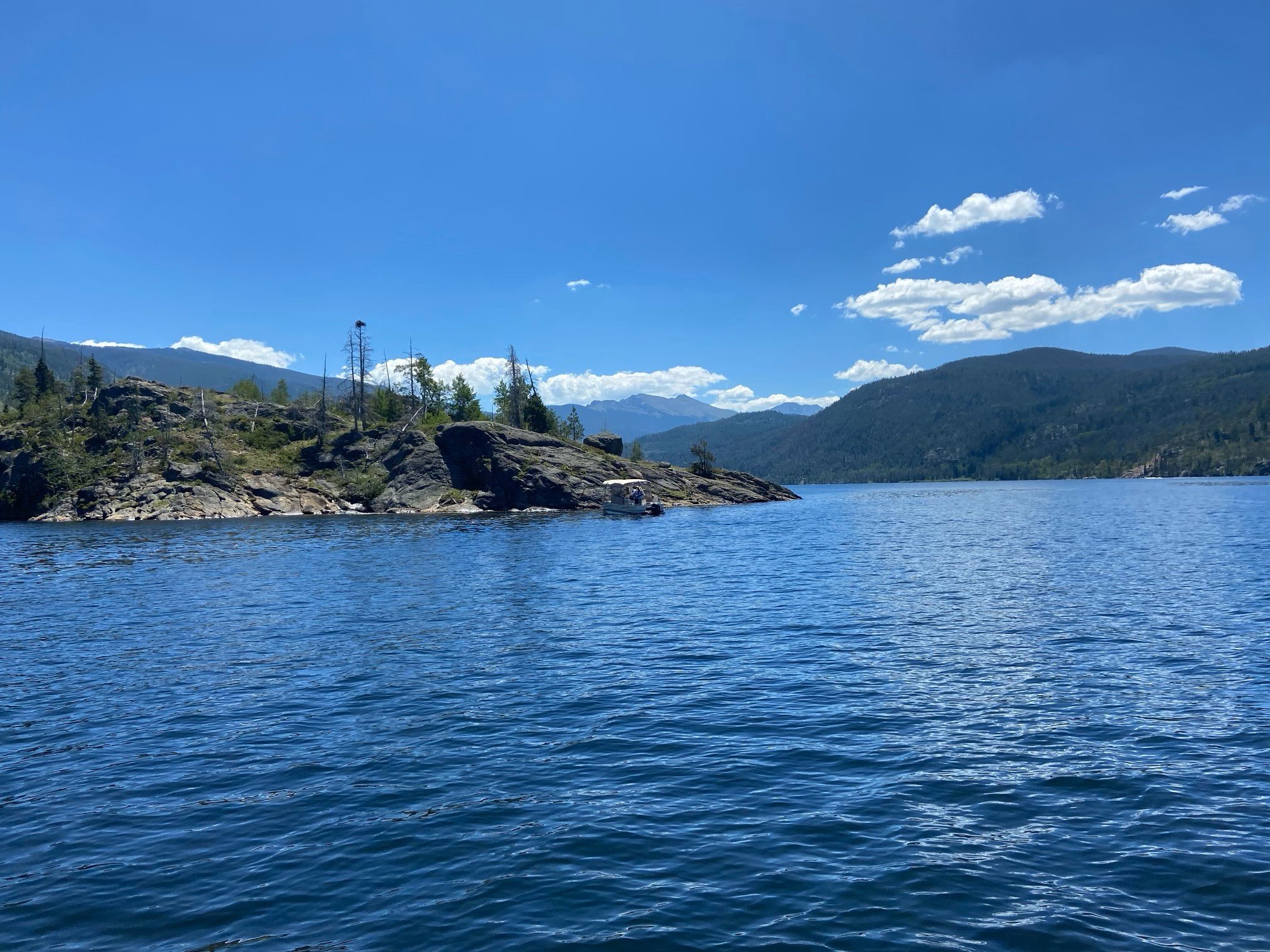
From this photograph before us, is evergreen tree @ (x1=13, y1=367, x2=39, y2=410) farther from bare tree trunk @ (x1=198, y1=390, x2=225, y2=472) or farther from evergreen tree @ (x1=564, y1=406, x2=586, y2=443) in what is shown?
evergreen tree @ (x1=564, y1=406, x2=586, y2=443)

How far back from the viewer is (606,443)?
16088cm

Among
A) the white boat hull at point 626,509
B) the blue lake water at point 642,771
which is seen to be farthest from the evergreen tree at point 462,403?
the blue lake water at point 642,771

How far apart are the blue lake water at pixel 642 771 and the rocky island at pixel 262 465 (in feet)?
287

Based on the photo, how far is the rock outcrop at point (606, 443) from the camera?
160750 mm

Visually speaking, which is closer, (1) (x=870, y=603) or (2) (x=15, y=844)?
(2) (x=15, y=844)

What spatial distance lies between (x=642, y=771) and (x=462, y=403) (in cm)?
16930

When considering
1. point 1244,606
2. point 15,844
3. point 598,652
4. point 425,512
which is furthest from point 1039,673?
point 425,512

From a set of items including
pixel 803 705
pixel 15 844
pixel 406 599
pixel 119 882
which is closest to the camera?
pixel 119 882

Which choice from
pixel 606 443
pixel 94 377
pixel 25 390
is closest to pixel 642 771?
pixel 606 443

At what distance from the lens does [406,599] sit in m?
39.1

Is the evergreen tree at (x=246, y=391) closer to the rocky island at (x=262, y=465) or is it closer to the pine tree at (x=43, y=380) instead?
the rocky island at (x=262, y=465)

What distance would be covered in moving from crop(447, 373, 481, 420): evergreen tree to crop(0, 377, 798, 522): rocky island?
81.8 ft

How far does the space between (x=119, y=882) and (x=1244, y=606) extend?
40.6 meters

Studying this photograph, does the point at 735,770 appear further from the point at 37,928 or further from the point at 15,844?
the point at 15,844
